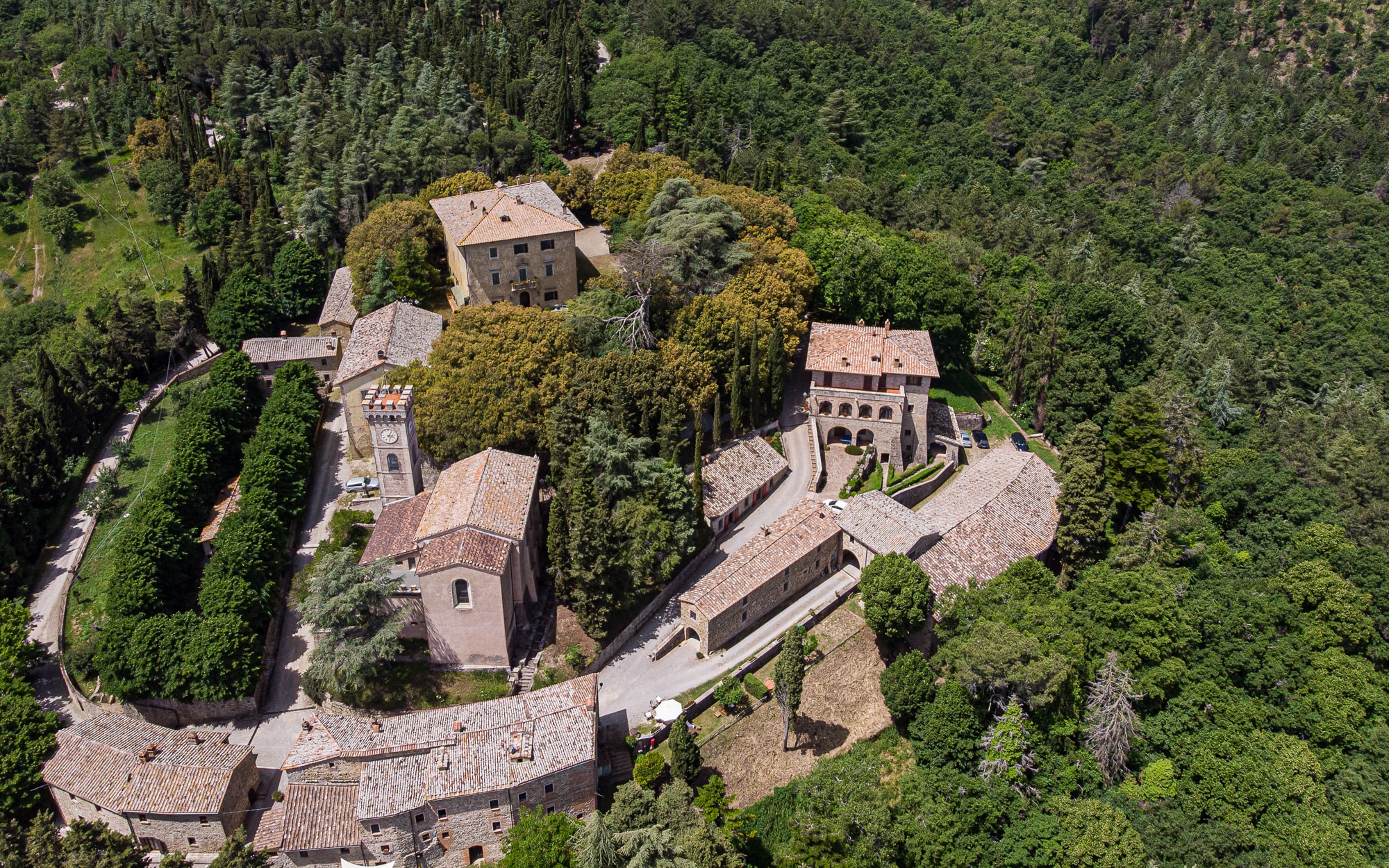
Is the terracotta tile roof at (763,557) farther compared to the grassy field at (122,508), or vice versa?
the grassy field at (122,508)

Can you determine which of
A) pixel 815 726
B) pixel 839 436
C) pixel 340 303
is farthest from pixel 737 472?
pixel 340 303

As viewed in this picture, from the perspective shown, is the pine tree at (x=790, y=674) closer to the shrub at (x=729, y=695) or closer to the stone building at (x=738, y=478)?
the shrub at (x=729, y=695)

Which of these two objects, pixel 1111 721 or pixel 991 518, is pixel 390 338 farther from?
pixel 1111 721

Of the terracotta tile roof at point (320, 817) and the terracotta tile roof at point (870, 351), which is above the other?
the terracotta tile roof at point (870, 351)

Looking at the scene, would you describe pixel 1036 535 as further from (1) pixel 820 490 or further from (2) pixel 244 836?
(2) pixel 244 836

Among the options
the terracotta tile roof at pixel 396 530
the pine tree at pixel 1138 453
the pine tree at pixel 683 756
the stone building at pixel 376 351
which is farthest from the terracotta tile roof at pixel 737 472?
the pine tree at pixel 1138 453
